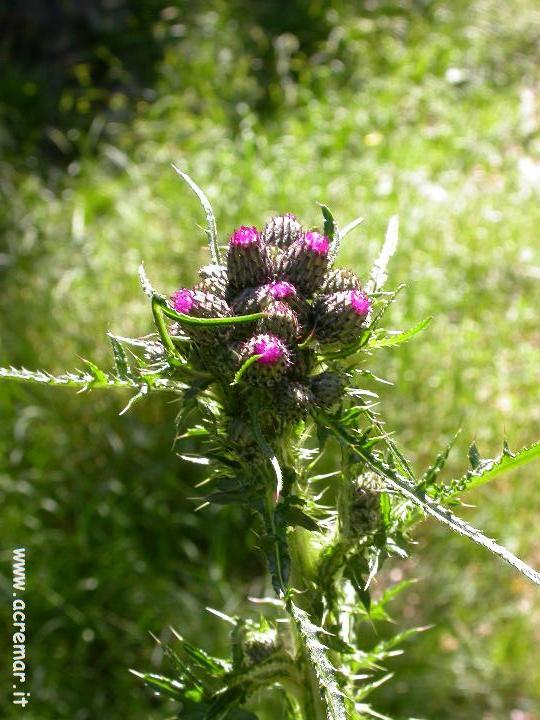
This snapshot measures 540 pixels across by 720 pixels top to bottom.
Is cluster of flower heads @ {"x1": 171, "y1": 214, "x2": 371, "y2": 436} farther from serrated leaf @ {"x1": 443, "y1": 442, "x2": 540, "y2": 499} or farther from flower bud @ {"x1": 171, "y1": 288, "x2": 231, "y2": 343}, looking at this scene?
serrated leaf @ {"x1": 443, "y1": 442, "x2": 540, "y2": 499}

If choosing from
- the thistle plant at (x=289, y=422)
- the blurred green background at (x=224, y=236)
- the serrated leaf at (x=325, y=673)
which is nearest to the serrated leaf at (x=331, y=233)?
the thistle plant at (x=289, y=422)

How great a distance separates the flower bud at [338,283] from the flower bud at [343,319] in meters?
0.04

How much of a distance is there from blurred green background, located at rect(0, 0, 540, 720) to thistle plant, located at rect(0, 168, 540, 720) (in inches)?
40.2

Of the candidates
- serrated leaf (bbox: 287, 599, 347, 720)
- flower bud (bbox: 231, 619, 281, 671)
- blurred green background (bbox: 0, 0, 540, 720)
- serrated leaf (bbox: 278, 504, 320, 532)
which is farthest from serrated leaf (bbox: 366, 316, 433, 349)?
blurred green background (bbox: 0, 0, 540, 720)

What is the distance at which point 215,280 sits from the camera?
4.07 ft

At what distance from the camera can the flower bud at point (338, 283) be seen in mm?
1222

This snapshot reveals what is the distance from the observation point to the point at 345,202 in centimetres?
418

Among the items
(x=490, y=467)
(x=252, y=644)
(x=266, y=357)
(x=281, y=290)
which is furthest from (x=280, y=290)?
(x=252, y=644)

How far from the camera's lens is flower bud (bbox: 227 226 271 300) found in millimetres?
1194

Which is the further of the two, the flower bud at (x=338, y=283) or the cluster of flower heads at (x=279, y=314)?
the flower bud at (x=338, y=283)

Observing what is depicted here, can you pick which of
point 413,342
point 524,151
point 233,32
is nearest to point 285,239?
point 413,342

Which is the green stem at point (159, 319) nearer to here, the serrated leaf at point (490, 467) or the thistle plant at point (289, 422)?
the thistle plant at point (289, 422)

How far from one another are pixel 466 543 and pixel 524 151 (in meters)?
2.66

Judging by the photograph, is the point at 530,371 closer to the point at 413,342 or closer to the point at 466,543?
the point at 413,342
